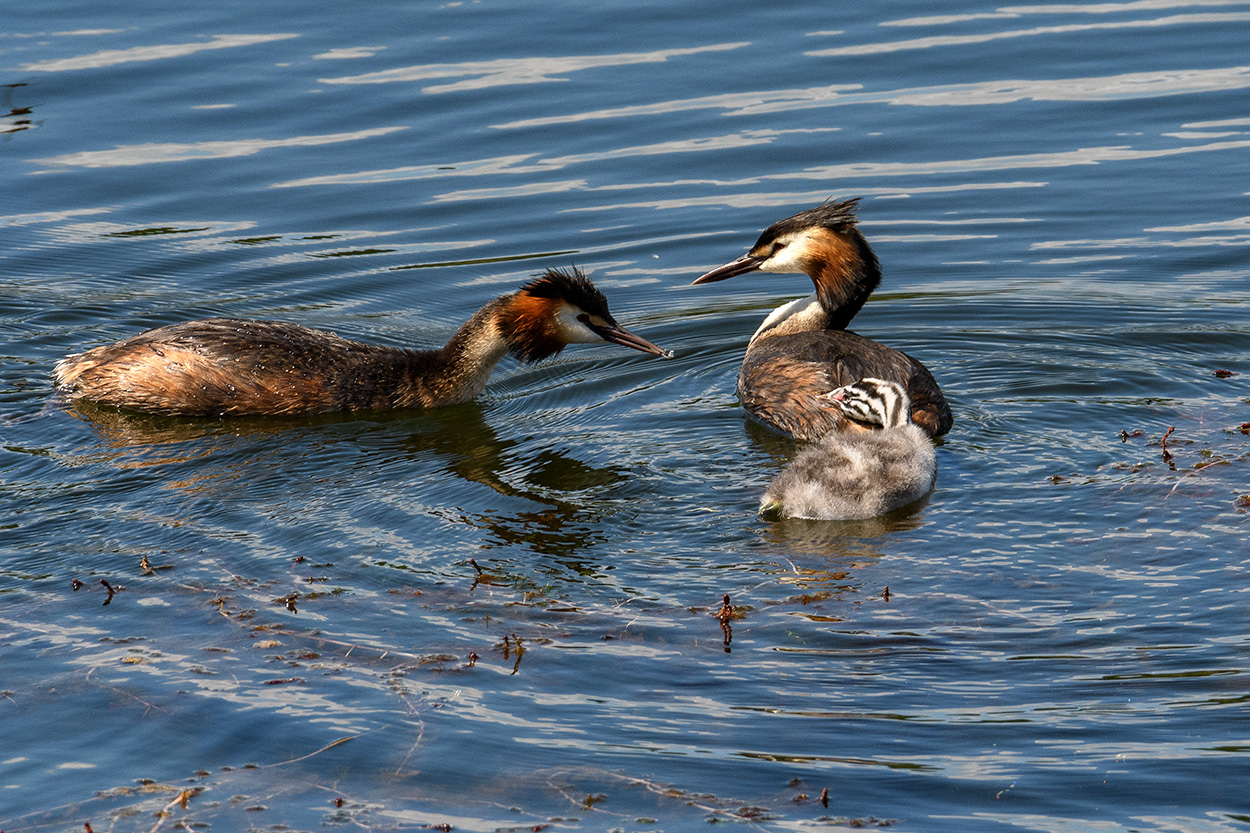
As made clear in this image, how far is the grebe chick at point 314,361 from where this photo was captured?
8.63m

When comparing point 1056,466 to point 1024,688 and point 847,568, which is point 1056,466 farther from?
point 1024,688

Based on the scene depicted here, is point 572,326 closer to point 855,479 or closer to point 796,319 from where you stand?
point 796,319

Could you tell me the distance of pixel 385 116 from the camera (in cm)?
1362

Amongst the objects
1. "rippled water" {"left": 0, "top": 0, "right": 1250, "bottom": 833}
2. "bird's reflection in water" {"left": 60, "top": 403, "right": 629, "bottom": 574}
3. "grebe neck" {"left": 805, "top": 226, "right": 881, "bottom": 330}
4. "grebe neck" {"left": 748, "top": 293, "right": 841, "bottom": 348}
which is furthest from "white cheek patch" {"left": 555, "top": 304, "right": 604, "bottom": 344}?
"grebe neck" {"left": 805, "top": 226, "right": 881, "bottom": 330}

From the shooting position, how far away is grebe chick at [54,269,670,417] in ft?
28.3

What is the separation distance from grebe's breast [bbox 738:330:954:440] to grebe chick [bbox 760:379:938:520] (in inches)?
28.9

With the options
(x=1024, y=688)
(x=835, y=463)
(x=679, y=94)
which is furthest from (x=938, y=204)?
(x=1024, y=688)

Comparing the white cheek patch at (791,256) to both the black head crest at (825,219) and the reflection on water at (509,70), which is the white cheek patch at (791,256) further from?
the reflection on water at (509,70)

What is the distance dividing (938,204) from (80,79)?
7.78 meters

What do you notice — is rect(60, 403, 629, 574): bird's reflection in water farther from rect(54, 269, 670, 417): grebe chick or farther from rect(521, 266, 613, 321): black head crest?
rect(521, 266, 613, 321): black head crest

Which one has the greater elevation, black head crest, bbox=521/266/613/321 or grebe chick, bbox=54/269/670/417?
black head crest, bbox=521/266/613/321

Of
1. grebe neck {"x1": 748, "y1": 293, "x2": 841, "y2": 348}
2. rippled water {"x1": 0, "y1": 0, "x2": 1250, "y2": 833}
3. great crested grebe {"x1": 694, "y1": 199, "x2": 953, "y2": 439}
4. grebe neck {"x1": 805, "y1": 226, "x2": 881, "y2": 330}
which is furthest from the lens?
grebe neck {"x1": 748, "y1": 293, "x2": 841, "y2": 348}

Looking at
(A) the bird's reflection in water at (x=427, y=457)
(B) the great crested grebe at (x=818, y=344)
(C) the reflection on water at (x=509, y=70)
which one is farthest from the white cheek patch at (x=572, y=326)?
(C) the reflection on water at (x=509, y=70)

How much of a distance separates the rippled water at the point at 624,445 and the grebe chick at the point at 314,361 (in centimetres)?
16
